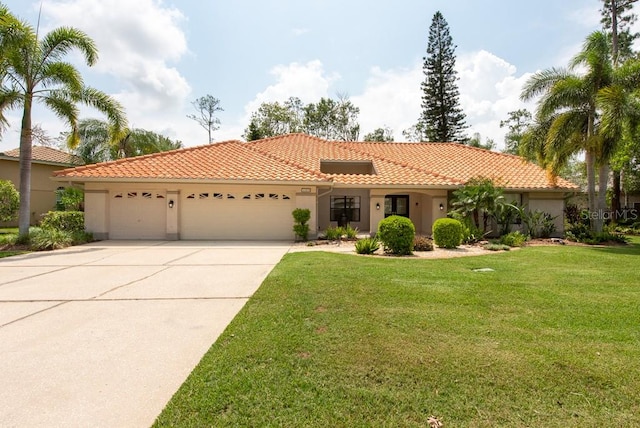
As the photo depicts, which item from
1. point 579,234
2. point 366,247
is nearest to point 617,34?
point 579,234

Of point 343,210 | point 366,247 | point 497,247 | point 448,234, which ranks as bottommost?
point 497,247

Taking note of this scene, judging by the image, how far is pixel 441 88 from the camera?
32.0m

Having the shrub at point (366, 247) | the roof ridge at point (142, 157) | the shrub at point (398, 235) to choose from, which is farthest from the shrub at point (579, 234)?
the roof ridge at point (142, 157)

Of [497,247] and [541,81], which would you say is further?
[541,81]

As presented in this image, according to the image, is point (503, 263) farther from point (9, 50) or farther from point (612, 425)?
point (9, 50)

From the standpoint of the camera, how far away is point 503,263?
9.15 m

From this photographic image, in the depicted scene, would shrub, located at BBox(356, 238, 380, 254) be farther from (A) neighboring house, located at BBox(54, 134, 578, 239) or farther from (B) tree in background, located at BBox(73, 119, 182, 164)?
(B) tree in background, located at BBox(73, 119, 182, 164)

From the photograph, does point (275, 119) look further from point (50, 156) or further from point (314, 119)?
point (50, 156)

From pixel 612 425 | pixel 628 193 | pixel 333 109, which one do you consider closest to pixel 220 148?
pixel 612 425

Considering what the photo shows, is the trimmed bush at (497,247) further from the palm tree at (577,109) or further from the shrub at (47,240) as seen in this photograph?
the shrub at (47,240)

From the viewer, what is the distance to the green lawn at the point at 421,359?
2641 mm

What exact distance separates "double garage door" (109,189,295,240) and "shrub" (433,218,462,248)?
648 centimetres

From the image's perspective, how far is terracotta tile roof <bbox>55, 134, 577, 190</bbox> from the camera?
14.5 meters

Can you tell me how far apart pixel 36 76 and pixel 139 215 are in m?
6.44
